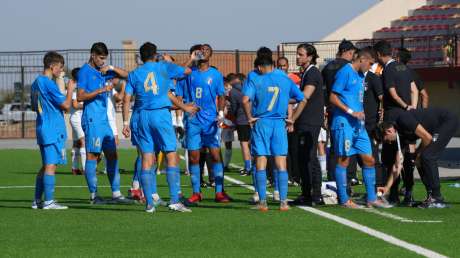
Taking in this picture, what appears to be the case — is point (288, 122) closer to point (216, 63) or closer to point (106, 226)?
point (106, 226)

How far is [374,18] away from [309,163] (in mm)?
36050

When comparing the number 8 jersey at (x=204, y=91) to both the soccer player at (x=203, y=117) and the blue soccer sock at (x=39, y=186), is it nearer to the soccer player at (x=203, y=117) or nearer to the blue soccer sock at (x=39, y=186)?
the soccer player at (x=203, y=117)

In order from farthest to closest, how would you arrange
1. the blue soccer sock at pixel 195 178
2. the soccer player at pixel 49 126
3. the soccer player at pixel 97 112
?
1. the blue soccer sock at pixel 195 178
2. the soccer player at pixel 97 112
3. the soccer player at pixel 49 126

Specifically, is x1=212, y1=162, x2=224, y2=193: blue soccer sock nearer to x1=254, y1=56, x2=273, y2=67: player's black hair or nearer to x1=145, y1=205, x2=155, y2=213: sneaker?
x1=145, y1=205, x2=155, y2=213: sneaker

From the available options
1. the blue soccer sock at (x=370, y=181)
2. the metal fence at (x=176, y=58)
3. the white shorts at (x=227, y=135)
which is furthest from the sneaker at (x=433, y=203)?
the metal fence at (x=176, y=58)

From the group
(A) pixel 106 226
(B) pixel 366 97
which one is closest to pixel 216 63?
(B) pixel 366 97

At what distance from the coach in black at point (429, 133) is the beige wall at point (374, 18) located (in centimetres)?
3571

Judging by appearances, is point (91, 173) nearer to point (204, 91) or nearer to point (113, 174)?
point (113, 174)

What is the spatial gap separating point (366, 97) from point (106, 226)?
507 cm

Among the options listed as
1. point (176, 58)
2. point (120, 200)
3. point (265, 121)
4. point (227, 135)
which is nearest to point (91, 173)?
point (120, 200)

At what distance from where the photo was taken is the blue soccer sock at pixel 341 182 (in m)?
14.1

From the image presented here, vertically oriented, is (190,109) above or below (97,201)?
above

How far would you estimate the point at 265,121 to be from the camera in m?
13.7

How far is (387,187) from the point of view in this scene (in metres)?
14.7
